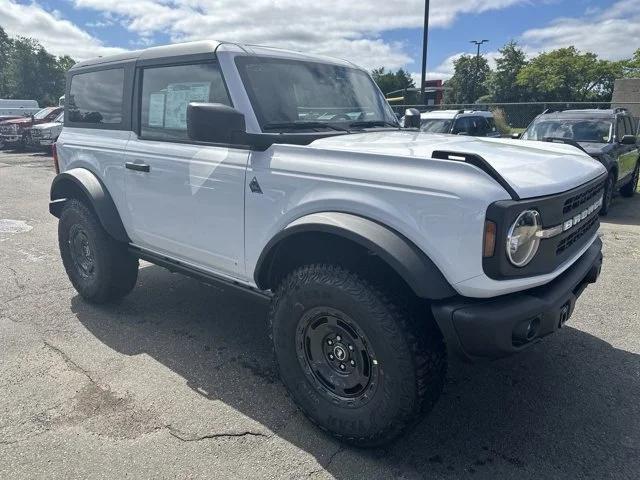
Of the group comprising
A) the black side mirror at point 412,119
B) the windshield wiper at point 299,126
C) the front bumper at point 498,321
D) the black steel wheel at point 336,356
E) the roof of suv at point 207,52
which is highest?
the roof of suv at point 207,52

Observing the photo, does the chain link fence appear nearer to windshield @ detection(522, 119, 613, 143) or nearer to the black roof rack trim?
windshield @ detection(522, 119, 613, 143)

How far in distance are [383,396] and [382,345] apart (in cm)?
27

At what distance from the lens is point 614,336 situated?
379 cm

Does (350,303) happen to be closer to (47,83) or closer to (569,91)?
(47,83)

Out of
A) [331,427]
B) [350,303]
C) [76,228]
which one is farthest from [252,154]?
[76,228]

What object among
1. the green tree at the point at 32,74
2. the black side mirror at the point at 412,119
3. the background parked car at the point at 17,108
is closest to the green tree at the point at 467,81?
the green tree at the point at 32,74

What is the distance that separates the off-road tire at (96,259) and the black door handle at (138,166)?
0.71 meters

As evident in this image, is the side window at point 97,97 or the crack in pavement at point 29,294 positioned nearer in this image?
the side window at point 97,97

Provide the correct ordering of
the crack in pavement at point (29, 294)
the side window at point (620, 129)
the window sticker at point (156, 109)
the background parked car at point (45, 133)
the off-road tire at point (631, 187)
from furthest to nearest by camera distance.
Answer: the background parked car at point (45, 133) → the off-road tire at point (631, 187) → the side window at point (620, 129) → the crack in pavement at point (29, 294) → the window sticker at point (156, 109)

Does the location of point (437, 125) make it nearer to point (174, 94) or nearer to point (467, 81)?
point (174, 94)

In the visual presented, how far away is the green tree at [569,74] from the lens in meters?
58.3

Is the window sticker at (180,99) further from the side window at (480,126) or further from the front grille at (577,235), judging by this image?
the side window at (480,126)

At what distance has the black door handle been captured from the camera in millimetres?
3520

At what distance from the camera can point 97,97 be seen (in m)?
4.19
